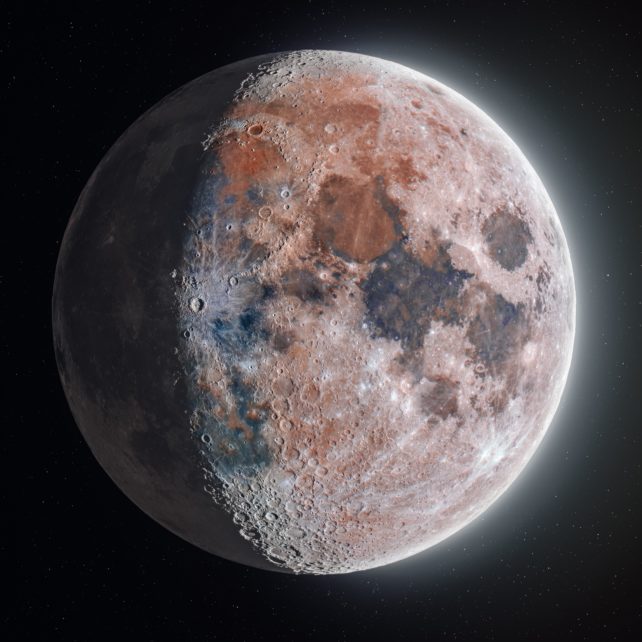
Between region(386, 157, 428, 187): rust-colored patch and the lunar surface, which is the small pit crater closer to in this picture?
the lunar surface

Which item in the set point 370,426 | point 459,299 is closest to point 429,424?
point 370,426

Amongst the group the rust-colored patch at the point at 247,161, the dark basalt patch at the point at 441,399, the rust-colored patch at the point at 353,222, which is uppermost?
the rust-colored patch at the point at 247,161

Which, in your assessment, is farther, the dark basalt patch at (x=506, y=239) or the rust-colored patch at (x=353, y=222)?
the dark basalt patch at (x=506, y=239)

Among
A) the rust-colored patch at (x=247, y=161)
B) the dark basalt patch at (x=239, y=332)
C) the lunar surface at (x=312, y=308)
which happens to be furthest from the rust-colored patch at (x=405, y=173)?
the dark basalt patch at (x=239, y=332)

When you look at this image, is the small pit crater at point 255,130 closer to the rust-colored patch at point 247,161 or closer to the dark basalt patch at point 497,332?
the rust-colored patch at point 247,161

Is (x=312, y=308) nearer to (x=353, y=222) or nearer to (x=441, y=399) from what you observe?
(x=353, y=222)

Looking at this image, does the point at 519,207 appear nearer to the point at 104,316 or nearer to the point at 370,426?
the point at 370,426

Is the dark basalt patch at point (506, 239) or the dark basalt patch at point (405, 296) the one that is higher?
the dark basalt patch at point (506, 239)

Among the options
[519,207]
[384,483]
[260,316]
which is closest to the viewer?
[260,316]
